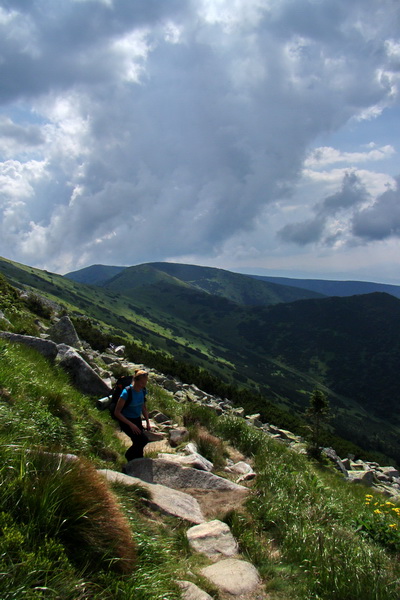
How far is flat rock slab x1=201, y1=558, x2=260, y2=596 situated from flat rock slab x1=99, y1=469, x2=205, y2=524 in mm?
1238

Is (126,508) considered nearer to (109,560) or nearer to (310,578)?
(109,560)

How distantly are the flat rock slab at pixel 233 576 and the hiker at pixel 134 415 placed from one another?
11.8ft

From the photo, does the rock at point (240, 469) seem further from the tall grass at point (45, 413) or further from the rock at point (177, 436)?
the tall grass at point (45, 413)

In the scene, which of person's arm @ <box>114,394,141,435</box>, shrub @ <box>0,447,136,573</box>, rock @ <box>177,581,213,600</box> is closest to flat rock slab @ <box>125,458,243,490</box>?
person's arm @ <box>114,394,141,435</box>

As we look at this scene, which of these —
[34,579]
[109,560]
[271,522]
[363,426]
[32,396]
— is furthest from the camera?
[363,426]

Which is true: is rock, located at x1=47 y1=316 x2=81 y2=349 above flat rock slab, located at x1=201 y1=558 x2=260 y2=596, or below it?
above

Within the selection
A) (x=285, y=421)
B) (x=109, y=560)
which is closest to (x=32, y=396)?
(x=109, y=560)

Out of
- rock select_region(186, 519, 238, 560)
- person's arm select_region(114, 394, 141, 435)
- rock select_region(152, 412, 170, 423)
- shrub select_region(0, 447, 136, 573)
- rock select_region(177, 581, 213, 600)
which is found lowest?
rock select_region(152, 412, 170, 423)

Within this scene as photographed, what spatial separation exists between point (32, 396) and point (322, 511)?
695 cm

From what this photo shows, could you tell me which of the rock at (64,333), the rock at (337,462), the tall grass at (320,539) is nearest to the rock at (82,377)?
the tall grass at (320,539)

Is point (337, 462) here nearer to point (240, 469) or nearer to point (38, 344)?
point (240, 469)

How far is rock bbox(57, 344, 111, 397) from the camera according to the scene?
1159 cm

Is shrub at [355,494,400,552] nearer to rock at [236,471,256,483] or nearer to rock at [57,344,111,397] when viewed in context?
rock at [236,471,256,483]

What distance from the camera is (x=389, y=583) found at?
486 cm
